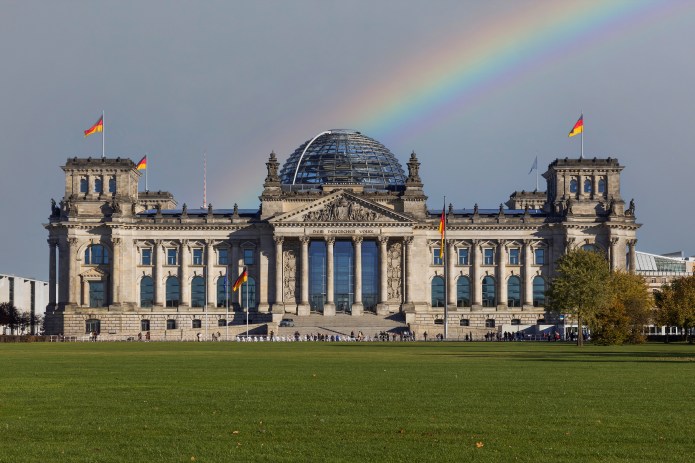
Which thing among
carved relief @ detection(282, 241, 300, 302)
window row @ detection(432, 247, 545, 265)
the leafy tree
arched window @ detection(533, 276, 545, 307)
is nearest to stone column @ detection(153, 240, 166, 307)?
carved relief @ detection(282, 241, 300, 302)

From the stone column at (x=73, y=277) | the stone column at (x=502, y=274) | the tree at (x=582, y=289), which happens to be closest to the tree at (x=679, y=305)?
the tree at (x=582, y=289)

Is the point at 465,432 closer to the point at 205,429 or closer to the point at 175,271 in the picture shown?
the point at 205,429

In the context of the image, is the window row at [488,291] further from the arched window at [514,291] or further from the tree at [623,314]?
the tree at [623,314]

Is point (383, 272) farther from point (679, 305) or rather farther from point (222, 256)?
point (679, 305)

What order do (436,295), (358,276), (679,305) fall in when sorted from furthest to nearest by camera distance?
1. (436,295)
2. (358,276)
3. (679,305)

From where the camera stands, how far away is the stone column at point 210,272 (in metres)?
172

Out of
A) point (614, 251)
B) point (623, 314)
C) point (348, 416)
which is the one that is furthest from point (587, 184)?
point (348, 416)

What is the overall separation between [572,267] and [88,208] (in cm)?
8529

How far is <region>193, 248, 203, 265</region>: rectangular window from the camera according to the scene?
6841 inches

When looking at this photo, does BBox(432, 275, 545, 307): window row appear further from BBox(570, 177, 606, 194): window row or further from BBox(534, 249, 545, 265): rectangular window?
BBox(570, 177, 606, 194): window row

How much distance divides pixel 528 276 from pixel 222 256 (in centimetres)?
4689

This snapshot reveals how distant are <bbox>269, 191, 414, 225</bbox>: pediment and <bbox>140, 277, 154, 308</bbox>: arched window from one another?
71.4ft

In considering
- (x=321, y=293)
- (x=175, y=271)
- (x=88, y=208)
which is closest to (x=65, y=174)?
(x=88, y=208)

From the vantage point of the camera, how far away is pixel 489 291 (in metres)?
174
